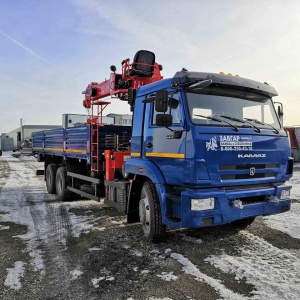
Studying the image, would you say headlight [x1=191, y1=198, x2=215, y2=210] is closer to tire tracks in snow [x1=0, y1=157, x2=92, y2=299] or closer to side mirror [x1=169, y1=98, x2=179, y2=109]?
side mirror [x1=169, y1=98, x2=179, y2=109]

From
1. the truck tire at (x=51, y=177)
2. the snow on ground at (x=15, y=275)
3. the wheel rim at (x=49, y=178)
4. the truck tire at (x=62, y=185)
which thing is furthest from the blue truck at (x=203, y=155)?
the wheel rim at (x=49, y=178)

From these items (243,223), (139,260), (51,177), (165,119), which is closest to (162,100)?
(165,119)

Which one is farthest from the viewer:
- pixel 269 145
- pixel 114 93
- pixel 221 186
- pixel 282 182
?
pixel 114 93

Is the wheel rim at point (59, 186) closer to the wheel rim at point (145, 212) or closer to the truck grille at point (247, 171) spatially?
the wheel rim at point (145, 212)

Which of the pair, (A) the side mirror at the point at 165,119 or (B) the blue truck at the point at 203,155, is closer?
(B) the blue truck at the point at 203,155

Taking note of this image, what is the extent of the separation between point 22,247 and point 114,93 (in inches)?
165

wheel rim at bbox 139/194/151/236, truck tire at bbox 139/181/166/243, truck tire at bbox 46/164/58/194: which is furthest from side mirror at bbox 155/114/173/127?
truck tire at bbox 46/164/58/194

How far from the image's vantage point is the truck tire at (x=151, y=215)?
16.8 feet

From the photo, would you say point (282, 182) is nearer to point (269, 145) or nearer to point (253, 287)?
point (269, 145)

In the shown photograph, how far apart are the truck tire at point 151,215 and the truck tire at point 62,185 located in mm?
4271

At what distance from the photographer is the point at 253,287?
3666 mm

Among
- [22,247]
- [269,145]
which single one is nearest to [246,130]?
[269,145]

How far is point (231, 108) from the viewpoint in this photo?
16.6ft

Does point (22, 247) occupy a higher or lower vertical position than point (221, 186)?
lower
